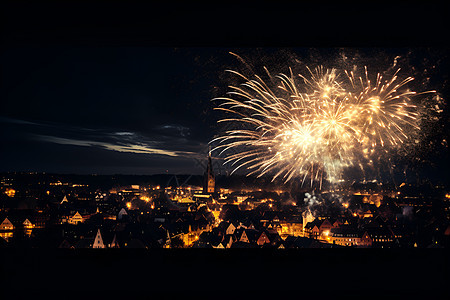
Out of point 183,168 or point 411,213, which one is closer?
point 183,168

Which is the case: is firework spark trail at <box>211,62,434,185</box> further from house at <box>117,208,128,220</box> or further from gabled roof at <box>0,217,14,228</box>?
house at <box>117,208,128,220</box>

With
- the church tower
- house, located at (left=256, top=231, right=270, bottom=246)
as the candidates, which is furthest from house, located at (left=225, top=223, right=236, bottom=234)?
house, located at (left=256, top=231, right=270, bottom=246)

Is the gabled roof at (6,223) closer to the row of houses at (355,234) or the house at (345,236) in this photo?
the row of houses at (355,234)

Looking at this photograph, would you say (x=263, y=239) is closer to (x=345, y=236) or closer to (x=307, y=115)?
(x=345, y=236)

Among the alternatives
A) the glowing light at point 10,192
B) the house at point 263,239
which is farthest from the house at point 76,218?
the house at point 263,239

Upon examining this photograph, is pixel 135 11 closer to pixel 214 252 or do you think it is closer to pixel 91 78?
pixel 214 252

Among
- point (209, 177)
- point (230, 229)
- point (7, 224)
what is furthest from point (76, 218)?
point (230, 229)

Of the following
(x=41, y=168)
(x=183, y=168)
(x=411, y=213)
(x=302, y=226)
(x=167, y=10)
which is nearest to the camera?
(x=167, y=10)

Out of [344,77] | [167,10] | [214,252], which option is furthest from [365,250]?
[344,77]
